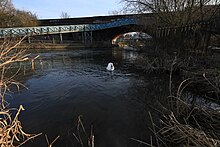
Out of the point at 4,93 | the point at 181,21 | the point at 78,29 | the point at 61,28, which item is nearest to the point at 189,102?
the point at 4,93

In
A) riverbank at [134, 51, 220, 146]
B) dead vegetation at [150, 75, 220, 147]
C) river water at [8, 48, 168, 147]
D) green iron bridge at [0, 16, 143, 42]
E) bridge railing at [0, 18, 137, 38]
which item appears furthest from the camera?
green iron bridge at [0, 16, 143, 42]

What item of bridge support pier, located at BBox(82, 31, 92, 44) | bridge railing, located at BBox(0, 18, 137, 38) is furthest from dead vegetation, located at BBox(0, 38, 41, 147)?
bridge support pier, located at BBox(82, 31, 92, 44)

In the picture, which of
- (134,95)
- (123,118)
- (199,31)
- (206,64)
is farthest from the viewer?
(199,31)

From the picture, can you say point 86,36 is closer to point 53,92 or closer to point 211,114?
point 53,92

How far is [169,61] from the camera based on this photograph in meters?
11.2

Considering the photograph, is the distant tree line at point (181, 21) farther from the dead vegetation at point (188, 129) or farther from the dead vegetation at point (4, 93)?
the dead vegetation at point (4, 93)

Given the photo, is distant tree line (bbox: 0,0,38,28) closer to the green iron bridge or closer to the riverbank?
the green iron bridge

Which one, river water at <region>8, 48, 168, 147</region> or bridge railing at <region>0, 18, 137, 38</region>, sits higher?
bridge railing at <region>0, 18, 137, 38</region>

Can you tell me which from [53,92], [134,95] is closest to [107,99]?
[134,95]

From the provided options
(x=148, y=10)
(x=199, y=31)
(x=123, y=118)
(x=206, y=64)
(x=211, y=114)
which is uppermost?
(x=148, y=10)

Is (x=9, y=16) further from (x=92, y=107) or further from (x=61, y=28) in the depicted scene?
(x=92, y=107)

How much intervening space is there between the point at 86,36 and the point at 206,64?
38580 millimetres

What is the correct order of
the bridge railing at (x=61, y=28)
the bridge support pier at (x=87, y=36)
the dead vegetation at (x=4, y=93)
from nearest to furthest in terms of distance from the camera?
the dead vegetation at (x=4, y=93), the bridge railing at (x=61, y=28), the bridge support pier at (x=87, y=36)

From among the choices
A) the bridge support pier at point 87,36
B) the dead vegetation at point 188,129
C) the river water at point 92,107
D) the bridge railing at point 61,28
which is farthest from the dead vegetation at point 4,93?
the bridge support pier at point 87,36
